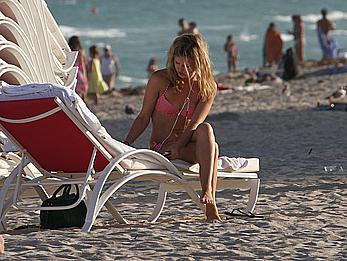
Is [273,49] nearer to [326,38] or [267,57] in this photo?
[267,57]

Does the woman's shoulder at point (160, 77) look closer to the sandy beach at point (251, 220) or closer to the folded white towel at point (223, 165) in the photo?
the folded white towel at point (223, 165)

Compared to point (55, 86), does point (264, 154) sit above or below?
below

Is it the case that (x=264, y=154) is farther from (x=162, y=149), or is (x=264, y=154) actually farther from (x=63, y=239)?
(x=63, y=239)

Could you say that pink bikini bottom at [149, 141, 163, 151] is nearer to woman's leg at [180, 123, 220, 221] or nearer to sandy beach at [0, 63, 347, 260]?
woman's leg at [180, 123, 220, 221]

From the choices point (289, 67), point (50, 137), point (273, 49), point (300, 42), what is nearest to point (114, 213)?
point (50, 137)

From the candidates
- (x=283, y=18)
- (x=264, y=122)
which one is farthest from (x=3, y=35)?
(x=283, y=18)

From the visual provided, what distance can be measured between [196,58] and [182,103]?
0.30m

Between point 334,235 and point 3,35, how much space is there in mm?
2800

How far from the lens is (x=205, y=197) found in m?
6.46

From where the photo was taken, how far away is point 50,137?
620 cm

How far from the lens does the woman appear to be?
21.6ft

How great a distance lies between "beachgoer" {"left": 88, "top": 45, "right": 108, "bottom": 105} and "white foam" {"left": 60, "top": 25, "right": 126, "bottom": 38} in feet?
122

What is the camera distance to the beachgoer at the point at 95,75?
58.9ft

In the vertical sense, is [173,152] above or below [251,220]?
above
